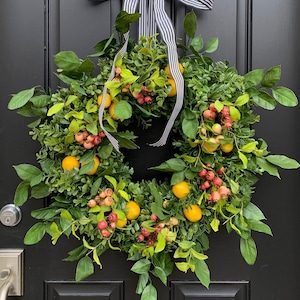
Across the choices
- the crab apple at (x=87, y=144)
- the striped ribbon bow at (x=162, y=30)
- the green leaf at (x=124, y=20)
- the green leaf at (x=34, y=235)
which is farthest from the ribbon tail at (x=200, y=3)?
the green leaf at (x=34, y=235)

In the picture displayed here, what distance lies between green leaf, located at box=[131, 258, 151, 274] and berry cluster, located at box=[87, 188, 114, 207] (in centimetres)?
15

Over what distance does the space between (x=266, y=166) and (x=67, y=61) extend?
0.48m

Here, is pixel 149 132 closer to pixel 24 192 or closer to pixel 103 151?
pixel 103 151

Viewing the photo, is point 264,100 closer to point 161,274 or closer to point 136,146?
point 136,146

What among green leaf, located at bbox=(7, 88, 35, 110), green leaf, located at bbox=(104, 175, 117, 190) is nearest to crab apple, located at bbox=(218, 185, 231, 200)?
green leaf, located at bbox=(104, 175, 117, 190)

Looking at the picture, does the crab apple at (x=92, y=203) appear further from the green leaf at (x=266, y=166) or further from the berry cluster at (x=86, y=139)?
the green leaf at (x=266, y=166)

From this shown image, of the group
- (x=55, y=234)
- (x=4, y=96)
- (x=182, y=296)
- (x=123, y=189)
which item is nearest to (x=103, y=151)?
(x=123, y=189)

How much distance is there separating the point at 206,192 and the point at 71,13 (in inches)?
20.3

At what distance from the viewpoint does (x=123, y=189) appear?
937 mm

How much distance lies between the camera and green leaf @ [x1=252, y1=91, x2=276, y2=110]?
3.13ft

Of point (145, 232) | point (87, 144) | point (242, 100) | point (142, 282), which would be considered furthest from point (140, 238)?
point (242, 100)

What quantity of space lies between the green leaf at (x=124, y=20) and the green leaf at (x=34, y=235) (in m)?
0.45

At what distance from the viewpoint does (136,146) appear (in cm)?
93

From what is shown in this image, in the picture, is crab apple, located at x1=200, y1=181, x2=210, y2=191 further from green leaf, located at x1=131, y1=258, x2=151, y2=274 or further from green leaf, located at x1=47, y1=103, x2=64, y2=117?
green leaf, located at x1=47, y1=103, x2=64, y2=117
